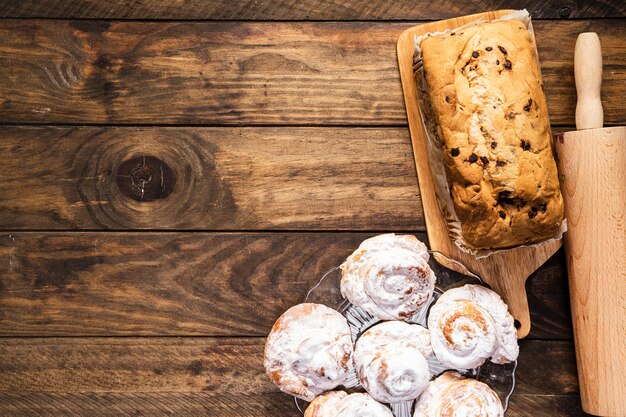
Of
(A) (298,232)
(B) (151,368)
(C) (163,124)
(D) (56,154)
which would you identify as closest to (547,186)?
(A) (298,232)

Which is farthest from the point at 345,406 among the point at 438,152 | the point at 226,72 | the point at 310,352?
the point at 226,72

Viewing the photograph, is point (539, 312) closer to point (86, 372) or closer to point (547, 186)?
point (547, 186)

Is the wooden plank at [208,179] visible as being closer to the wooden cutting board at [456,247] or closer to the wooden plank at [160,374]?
the wooden cutting board at [456,247]

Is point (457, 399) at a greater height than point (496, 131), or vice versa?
point (496, 131)

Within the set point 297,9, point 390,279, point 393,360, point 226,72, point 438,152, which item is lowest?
point 393,360

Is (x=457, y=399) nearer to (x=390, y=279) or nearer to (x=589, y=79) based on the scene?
(x=390, y=279)

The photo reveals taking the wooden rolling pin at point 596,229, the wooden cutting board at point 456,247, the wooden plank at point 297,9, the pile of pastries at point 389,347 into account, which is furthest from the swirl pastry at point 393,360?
the wooden plank at point 297,9
